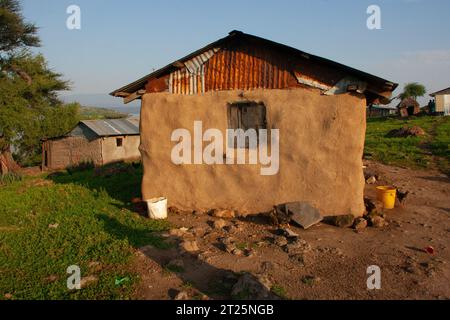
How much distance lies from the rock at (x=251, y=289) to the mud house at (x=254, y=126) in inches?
128

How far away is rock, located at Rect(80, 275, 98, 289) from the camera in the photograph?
512cm

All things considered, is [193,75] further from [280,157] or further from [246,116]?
[280,157]

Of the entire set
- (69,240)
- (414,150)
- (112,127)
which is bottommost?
(69,240)

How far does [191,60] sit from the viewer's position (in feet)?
27.9

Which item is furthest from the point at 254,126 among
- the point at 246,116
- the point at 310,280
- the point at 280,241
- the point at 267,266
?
the point at 310,280

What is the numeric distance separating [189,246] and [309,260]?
2062mm

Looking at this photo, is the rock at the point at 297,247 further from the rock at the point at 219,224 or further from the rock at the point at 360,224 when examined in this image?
the rock at the point at 219,224

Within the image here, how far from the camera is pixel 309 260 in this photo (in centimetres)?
586

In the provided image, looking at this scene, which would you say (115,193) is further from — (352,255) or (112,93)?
(352,255)

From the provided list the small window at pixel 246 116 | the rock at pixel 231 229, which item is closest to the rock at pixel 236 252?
the rock at pixel 231 229

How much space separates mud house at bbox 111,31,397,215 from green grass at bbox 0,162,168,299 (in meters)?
1.44

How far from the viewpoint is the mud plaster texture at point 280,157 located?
7.50m
